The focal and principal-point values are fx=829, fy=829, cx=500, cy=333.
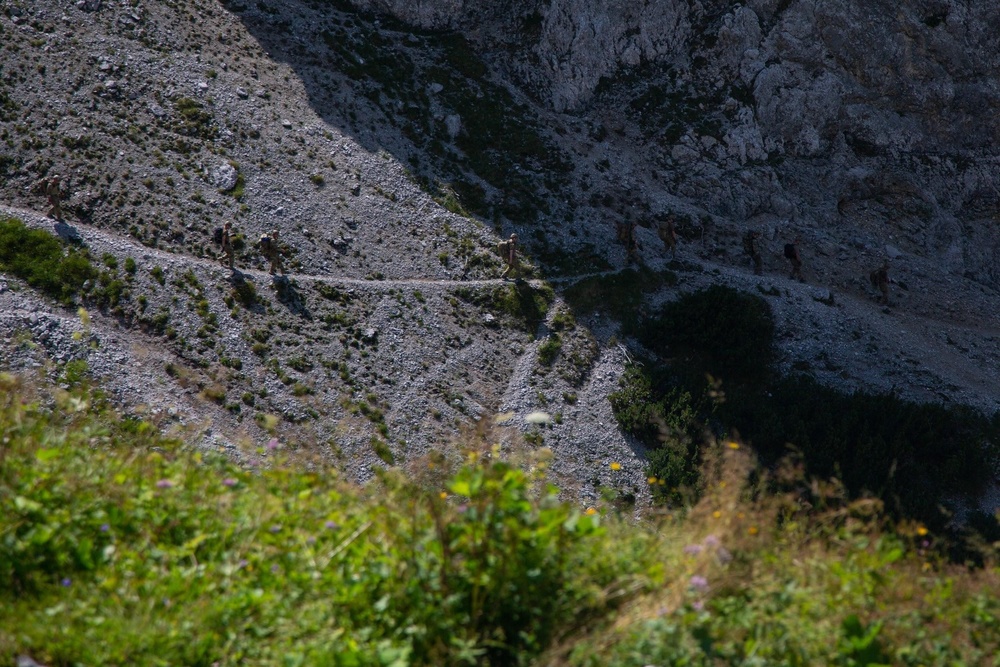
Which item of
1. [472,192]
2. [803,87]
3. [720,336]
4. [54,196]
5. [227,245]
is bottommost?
[54,196]

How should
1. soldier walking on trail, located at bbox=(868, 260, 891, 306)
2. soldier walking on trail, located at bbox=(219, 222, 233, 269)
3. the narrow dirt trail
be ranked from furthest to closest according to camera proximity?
soldier walking on trail, located at bbox=(868, 260, 891, 306), soldier walking on trail, located at bbox=(219, 222, 233, 269), the narrow dirt trail

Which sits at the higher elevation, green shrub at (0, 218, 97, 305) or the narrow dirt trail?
the narrow dirt trail

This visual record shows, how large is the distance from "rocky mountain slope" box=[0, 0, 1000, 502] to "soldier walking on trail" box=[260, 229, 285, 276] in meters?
1.10

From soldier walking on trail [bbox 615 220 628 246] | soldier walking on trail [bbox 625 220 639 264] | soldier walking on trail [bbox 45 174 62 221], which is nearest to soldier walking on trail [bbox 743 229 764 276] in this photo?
soldier walking on trail [bbox 615 220 628 246]

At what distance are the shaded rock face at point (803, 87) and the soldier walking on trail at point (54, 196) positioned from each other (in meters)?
27.5

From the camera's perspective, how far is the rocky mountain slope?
109 ft

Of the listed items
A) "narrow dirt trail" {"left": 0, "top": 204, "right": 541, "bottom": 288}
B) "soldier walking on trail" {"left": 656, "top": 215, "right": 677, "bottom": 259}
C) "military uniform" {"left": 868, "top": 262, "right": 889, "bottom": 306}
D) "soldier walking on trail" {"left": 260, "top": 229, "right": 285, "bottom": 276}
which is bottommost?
"narrow dirt trail" {"left": 0, "top": 204, "right": 541, "bottom": 288}

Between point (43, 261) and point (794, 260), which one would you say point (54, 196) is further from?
point (794, 260)

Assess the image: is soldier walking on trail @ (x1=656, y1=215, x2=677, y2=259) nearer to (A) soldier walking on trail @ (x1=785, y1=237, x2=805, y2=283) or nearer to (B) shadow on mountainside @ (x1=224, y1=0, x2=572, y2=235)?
(B) shadow on mountainside @ (x1=224, y1=0, x2=572, y2=235)

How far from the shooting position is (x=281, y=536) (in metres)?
7.81

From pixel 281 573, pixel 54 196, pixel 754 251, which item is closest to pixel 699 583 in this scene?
pixel 281 573

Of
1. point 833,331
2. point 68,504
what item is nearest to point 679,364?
point 833,331

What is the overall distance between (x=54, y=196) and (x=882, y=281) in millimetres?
42392

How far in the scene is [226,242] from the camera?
119ft
